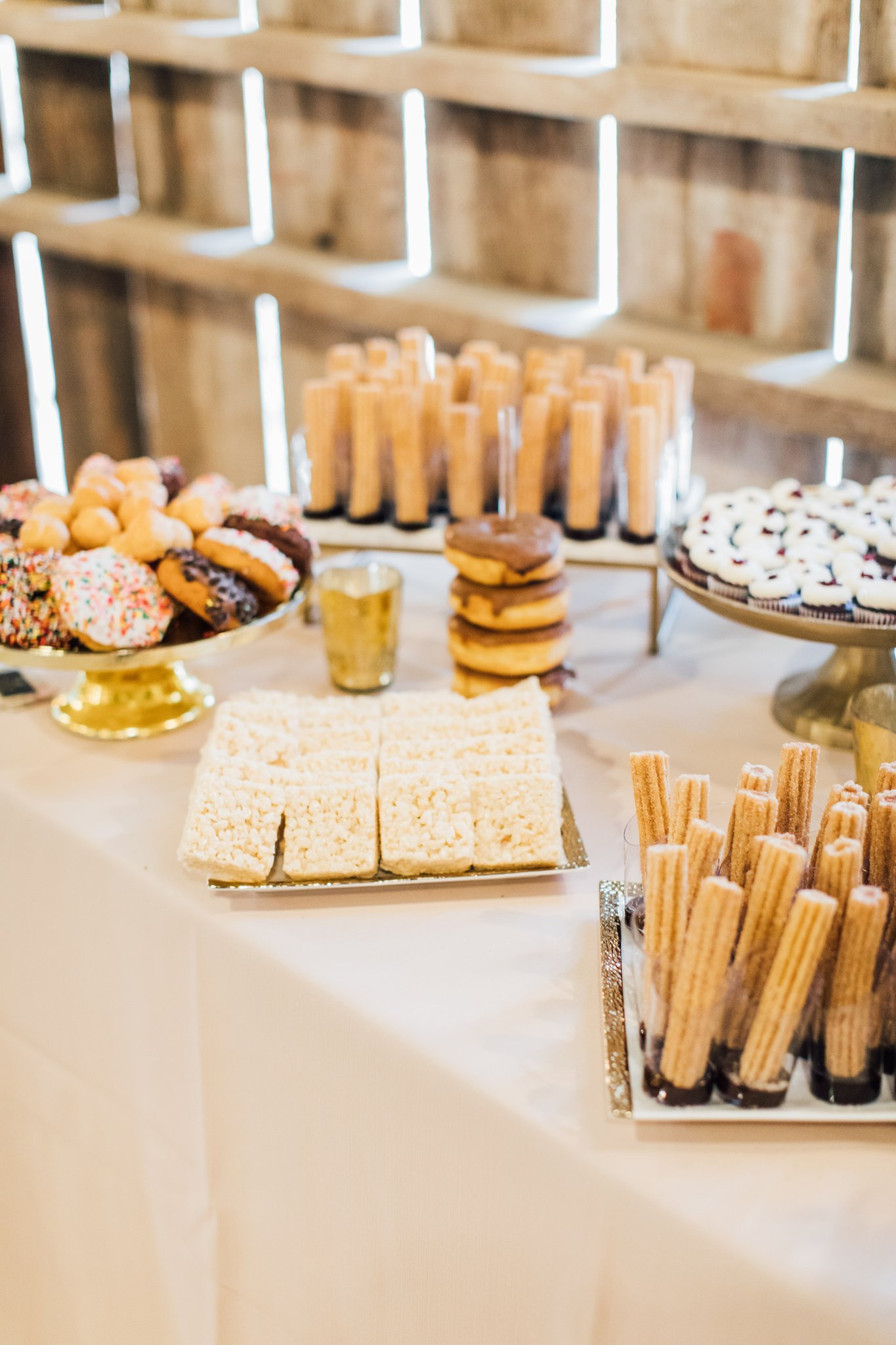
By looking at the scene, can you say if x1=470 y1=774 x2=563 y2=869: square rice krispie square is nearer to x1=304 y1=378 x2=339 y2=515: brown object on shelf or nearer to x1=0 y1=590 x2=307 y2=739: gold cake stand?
x1=0 y1=590 x2=307 y2=739: gold cake stand

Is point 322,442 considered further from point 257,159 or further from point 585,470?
point 257,159

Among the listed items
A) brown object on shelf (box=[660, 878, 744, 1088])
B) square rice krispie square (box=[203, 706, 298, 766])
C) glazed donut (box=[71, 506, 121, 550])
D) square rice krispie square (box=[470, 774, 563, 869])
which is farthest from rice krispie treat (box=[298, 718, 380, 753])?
brown object on shelf (box=[660, 878, 744, 1088])

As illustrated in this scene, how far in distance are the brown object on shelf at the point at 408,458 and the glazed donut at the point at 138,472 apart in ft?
0.94

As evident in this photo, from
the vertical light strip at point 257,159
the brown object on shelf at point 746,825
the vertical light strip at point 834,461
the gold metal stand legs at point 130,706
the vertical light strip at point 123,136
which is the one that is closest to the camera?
the brown object on shelf at point 746,825

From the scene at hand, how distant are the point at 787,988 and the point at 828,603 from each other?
Answer: 0.53m

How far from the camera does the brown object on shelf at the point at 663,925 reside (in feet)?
2.48

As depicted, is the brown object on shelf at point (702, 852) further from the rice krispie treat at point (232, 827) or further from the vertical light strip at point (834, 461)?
the vertical light strip at point (834, 461)

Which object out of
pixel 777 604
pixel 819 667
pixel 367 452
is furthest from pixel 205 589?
pixel 819 667

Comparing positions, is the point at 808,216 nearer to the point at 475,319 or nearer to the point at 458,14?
the point at 475,319

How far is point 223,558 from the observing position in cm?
131

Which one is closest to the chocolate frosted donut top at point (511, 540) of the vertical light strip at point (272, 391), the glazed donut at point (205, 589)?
the glazed donut at point (205, 589)

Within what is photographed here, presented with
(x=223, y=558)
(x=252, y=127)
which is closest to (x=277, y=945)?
(x=223, y=558)

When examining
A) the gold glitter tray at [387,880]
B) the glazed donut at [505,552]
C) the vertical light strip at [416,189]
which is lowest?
the gold glitter tray at [387,880]

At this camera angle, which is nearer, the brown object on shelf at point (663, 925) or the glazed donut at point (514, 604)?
the brown object on shelf at point (663, 925)
